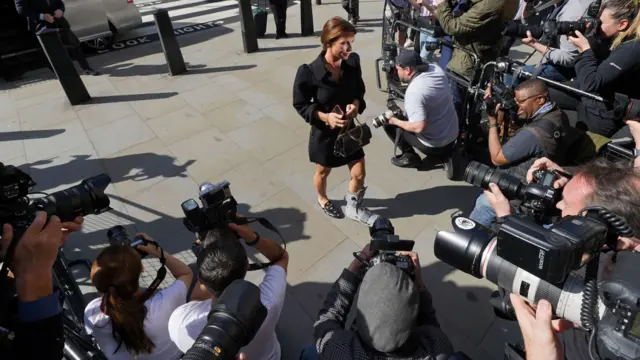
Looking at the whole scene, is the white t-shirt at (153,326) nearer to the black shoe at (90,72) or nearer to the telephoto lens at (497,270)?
the telephoto lens at (497,270)

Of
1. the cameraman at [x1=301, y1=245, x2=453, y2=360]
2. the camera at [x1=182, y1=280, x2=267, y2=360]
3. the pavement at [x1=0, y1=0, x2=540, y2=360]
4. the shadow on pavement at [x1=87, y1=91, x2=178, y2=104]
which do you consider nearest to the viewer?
the camera at [x1=182, y1=280, x2=267, y2=360]

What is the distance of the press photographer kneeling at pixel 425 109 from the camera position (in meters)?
3.62

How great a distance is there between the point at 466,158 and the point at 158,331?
12.6 ft

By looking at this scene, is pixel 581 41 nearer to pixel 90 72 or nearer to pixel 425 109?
pixel 425 109

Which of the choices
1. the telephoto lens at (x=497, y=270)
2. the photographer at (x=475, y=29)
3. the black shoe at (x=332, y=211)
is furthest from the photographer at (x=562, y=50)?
the telephoto lens at (x=497, y=270)

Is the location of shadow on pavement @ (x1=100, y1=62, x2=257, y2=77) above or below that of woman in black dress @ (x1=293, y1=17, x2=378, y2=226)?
below

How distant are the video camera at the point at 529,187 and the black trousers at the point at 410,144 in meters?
1.62

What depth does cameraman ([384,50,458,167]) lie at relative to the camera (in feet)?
11.9

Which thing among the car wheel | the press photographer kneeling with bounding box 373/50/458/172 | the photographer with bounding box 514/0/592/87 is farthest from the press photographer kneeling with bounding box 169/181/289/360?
the car wheel

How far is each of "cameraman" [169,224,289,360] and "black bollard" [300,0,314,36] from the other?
7.55 metres

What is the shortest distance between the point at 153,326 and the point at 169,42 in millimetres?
6118

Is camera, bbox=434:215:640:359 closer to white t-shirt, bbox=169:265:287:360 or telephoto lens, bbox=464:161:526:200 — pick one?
telephoto lens, bbox=464:161:526:200

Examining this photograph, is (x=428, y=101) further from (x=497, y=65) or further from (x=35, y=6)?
(x=35, y=6)

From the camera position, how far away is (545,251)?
1.36m
